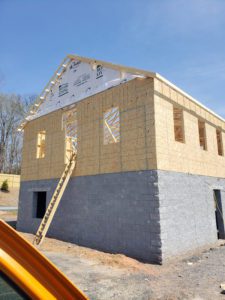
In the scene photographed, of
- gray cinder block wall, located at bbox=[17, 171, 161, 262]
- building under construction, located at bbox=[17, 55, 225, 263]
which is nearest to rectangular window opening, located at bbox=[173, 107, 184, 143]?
building under construction, located at bbox=[17, 55, 225, 263]

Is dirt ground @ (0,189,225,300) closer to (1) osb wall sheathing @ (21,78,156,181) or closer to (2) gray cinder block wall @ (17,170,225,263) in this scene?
(2) gray cinder block wall @ (17,170,225,263)

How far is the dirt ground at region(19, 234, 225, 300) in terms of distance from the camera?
5508 millimetres

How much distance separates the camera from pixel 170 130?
9414 mm

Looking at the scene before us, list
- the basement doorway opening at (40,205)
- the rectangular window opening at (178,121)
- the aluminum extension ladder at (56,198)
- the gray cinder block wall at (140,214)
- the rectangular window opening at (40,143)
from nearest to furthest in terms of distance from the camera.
A: the gray cinder block wall at (140,214)
the aluminum extension ladder at (56,198)
the rectangular window opening at (178,121)
the basement doorway opening at (40,205)
the rectangular window opening at (40,143)

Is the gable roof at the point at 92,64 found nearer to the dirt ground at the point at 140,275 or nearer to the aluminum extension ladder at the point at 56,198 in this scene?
the aluminum extension ladder at the point at 56,198

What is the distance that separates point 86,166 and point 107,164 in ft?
4.53

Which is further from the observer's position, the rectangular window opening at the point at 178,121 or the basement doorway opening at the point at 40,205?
the basement doorway opening at the point at 40,205

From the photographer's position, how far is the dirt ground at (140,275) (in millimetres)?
5508

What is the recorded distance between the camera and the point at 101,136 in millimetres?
10695

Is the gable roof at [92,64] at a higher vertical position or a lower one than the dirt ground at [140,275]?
higher

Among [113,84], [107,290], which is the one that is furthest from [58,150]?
[107,290]

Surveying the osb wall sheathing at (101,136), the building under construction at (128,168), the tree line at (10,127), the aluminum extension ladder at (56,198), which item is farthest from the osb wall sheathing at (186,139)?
the tree line at (10,127)

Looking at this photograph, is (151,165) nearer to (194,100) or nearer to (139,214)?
(139,214)

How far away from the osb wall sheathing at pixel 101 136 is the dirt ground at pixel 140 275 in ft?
10.9
